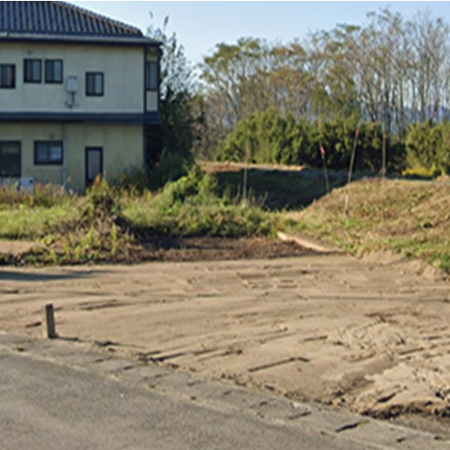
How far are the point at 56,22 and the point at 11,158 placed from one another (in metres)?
6.22

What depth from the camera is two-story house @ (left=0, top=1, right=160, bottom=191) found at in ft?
124

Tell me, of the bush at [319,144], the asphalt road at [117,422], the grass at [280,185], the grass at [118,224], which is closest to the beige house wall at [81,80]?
the bush at [319,144]

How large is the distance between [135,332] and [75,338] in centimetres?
76

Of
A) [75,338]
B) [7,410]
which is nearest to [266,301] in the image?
[75,338]

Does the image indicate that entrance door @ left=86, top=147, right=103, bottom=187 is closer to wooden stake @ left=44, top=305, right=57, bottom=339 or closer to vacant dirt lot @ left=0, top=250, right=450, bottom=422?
vacant dirt lot @ left=0, top=250, right=450, bottom=422

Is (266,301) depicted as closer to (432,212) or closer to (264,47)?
(432,212)

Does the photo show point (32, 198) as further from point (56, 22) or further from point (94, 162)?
point (56, 22)

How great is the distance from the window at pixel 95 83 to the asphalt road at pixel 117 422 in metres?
30.7

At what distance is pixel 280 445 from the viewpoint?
22.3ft

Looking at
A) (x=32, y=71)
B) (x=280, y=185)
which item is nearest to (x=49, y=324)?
(x=280, y=185)

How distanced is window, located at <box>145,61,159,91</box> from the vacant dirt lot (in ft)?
76.2

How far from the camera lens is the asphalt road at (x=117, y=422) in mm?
6809

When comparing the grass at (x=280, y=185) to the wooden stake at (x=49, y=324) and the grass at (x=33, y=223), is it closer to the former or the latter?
the grass at (x=33, y=223)

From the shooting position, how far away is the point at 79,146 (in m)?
38.7
